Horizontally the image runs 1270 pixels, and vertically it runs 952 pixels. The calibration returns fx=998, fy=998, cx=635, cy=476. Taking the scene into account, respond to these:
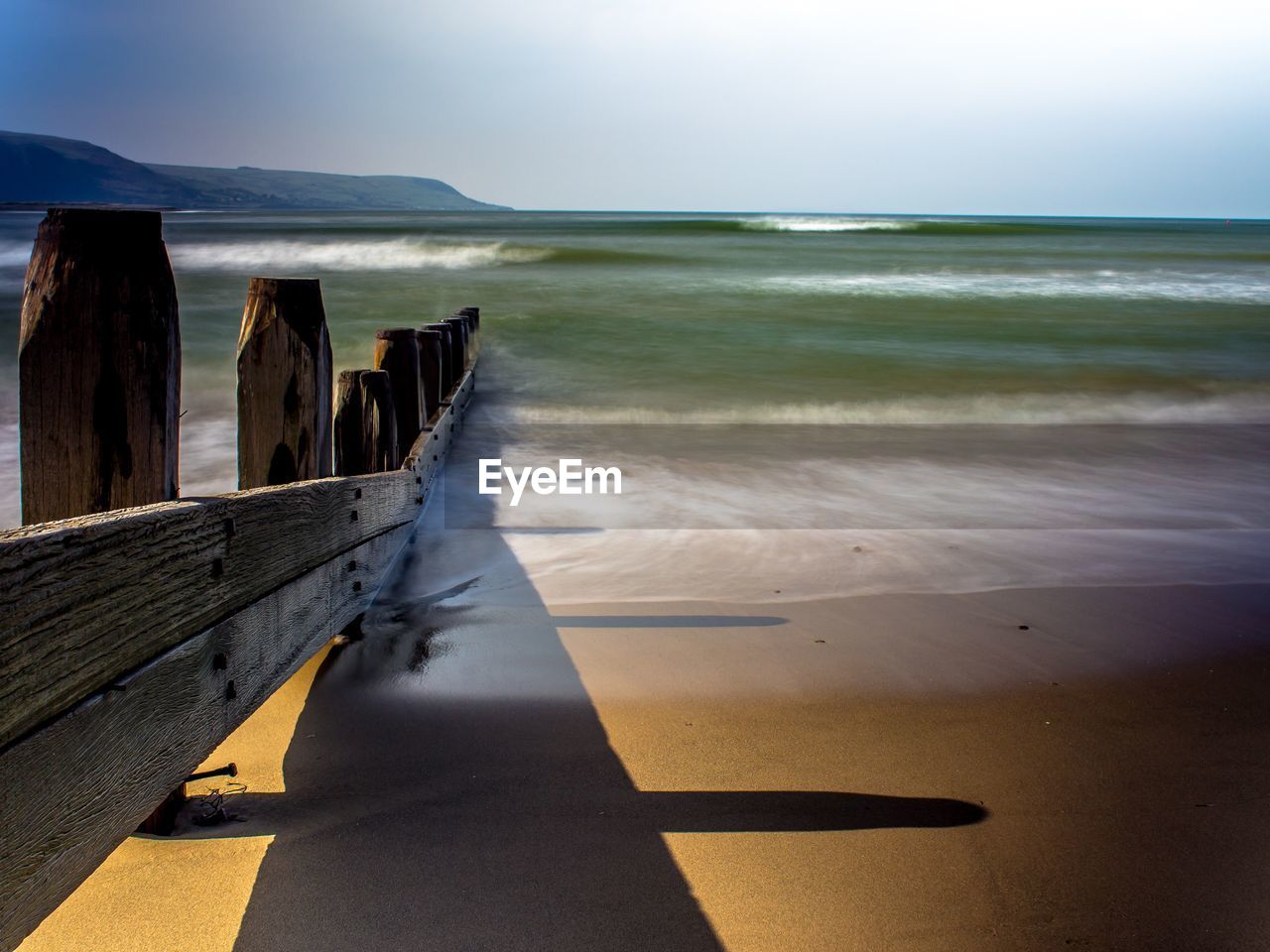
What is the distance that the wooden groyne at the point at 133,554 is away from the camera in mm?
1067

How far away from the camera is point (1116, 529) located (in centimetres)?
506

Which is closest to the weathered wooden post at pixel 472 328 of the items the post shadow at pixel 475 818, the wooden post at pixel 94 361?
the post shadow at pixel 475 818

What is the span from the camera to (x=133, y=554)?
1215 millimetres

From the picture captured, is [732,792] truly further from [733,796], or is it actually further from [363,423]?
[363,423]

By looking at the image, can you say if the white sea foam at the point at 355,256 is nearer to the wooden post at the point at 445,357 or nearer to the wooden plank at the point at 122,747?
the wooden post at the point at 445,357

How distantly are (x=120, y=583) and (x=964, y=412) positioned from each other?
885cm

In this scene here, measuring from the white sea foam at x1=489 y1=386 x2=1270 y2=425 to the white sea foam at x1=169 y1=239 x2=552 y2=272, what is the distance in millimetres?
17104

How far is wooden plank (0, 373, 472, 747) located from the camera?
3.28 ft

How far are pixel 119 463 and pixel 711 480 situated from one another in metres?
4.56

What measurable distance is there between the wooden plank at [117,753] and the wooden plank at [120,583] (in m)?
0.03

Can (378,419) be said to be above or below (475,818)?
above

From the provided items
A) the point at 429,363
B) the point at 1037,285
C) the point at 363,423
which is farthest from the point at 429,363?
the point at 1037,285

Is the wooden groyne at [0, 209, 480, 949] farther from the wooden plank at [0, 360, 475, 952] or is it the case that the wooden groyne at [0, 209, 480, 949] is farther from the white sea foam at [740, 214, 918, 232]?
the white sea foam at [740, 214, 918, 232]

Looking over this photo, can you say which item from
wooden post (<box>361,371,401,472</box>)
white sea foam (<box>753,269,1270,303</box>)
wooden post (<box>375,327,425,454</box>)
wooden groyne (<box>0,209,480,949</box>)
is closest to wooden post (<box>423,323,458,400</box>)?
wooden post (<box>375,327,425,454</box>)
